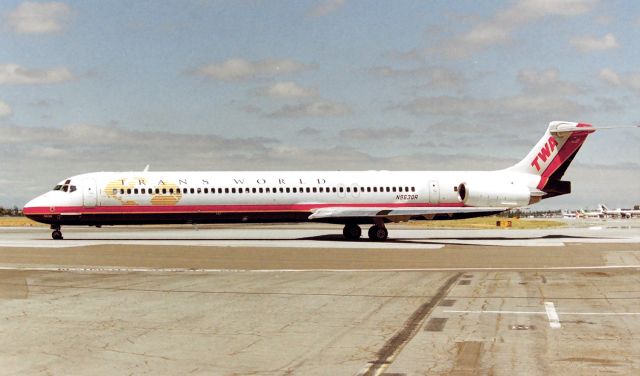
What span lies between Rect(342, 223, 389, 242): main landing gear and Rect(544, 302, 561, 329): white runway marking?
89.0 feet

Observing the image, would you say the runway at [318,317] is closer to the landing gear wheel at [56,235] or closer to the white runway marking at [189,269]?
the white runway marking at [189,269]

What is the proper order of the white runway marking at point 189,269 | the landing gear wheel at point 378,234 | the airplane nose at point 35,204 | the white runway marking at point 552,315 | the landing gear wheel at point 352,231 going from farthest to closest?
the landing gear wheel at point 352,231 → the landing gear wheel at point 378,234 → the airplane nose at point 35,204 → the white runway marking at point 189,269 → the white runway marking at point 552,315

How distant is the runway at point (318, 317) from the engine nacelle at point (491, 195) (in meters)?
17.6

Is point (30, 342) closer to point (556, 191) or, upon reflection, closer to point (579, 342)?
point (579, 342)

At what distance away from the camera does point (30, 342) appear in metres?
10.0

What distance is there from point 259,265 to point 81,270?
18.9 ft

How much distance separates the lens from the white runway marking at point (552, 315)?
38.0 ft

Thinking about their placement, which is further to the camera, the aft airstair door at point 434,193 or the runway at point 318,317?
the aft airstair door at point 434,193

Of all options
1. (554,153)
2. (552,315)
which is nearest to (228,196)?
(554,153)

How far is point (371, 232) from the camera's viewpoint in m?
41.9

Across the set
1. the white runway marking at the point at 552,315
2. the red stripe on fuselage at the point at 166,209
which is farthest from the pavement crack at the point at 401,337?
the red stripe on fuselage at the point at 166,209

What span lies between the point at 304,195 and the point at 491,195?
11.4m

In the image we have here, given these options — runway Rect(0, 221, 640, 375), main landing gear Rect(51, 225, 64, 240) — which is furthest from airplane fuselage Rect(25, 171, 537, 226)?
runway Rect(0, 221, 640, 375)

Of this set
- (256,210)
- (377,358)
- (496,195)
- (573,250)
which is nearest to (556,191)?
(496,195)
